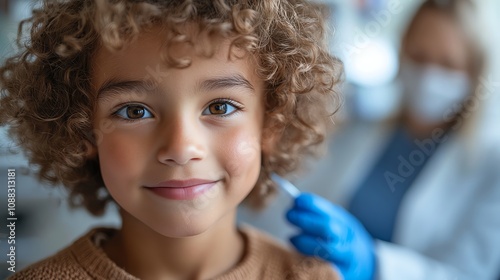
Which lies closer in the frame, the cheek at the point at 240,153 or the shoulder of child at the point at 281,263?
the cheek at the point at 240,153

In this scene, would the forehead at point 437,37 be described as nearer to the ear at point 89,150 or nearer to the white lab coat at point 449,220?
the white lab coat at point 449,220

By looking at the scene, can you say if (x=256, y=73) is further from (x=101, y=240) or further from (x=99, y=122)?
(x=101, y=240)

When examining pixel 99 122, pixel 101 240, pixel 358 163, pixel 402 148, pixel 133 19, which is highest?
pixel 133 19

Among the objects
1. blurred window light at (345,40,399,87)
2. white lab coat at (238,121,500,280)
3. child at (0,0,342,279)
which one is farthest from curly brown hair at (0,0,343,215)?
blurred window light at (345,40,399,87)

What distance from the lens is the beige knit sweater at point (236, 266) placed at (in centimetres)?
77

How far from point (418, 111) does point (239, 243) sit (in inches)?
31.7

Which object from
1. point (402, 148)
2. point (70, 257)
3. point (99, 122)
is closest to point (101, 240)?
point (70, 257)

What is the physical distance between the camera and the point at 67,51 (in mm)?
735

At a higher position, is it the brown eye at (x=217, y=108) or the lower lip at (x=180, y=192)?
the brown eye at (x=217, y=108)

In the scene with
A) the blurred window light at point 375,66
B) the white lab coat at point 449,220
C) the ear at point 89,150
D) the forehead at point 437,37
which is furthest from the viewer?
the blurred window light at point 375,66

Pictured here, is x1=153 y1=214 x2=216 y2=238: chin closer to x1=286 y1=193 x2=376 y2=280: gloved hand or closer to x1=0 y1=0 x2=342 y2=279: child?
→ x1=0 y1=0 x2=342 y2=279: child

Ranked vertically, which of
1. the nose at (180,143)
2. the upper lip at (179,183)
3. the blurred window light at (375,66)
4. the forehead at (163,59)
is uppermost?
the forehead at (163,59)

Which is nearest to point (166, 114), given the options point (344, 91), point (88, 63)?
point (88, 63)

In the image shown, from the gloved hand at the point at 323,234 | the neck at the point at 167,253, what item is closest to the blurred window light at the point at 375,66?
the gloved hand at the point at 323,234
